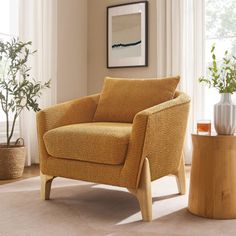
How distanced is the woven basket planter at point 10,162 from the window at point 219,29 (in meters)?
2.01

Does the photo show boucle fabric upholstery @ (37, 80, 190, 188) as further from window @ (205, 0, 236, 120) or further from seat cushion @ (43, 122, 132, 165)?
window @ (205, 0, 236, 120)

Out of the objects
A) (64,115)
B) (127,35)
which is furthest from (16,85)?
(127,35)

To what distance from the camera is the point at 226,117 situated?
7.52ft

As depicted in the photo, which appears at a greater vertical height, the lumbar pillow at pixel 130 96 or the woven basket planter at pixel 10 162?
the lumbar pillow at pixel 130 96

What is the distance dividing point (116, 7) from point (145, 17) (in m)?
0.42

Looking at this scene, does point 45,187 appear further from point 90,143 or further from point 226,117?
point 226,117

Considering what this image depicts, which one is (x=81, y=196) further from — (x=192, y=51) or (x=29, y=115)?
(x=192, y=51)

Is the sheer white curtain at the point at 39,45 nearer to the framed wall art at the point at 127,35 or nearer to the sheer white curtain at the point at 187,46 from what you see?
the framed wall art at the point at 127,35

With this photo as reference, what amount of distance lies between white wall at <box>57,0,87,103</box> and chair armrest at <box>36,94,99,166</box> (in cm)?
146

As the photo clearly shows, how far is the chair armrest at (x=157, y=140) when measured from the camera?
2217 mm

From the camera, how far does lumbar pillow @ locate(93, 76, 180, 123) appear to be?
2.79 meters

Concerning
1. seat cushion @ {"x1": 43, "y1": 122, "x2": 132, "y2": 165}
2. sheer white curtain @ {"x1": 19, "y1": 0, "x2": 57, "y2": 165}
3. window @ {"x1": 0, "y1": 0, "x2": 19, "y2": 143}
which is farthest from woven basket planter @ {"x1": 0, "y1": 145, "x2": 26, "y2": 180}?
seat cushion @ {"x1": 43, "y1": 122, "x2": 132, "y2": 165}

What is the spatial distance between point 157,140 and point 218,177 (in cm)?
41

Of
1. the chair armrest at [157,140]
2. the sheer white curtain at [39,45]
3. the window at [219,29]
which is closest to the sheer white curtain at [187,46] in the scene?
the window at [219,29]
